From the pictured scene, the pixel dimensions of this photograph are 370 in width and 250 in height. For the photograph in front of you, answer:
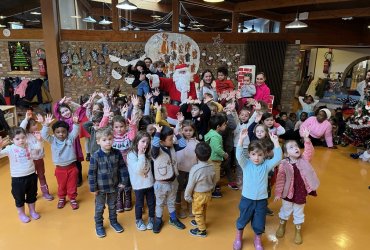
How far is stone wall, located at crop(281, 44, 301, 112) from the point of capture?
8227 millimetres

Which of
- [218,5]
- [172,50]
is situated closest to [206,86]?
[172,50]

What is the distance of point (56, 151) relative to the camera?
10.3 feet

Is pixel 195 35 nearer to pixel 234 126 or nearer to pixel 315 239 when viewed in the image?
pixel 234 126

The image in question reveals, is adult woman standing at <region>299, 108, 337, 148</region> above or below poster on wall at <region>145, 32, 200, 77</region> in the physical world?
below

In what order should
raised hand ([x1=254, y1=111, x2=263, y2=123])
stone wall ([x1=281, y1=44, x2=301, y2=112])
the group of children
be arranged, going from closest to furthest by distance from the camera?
the group of children
raised hand ([x1=254, y1=111, x2=263, y2=123])
stone wall ([x1=281, y1=44, x2=301, y2=112])

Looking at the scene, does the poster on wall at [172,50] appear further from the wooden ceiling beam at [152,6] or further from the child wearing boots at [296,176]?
the child wearing boots at [296,176]

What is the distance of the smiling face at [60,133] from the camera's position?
10.1ft

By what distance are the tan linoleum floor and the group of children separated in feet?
0.34

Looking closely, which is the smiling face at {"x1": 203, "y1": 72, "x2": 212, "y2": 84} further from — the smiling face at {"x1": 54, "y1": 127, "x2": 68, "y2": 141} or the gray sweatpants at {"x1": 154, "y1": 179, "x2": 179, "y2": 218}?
the smiling face at {"x1": 54, "y1": 127, "x2": 68, "y2": 141}

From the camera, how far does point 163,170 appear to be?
2717 mm

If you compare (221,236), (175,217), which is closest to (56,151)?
(175,217)

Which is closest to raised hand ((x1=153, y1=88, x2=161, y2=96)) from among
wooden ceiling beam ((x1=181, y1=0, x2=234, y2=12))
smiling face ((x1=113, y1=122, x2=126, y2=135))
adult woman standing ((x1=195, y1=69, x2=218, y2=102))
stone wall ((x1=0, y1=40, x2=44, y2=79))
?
adult woman standing ((x1=195, y1=69, x2=218, y2=102))

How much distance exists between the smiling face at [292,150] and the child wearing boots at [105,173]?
1.54m

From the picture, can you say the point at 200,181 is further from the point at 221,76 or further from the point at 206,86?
the point at 221,76
